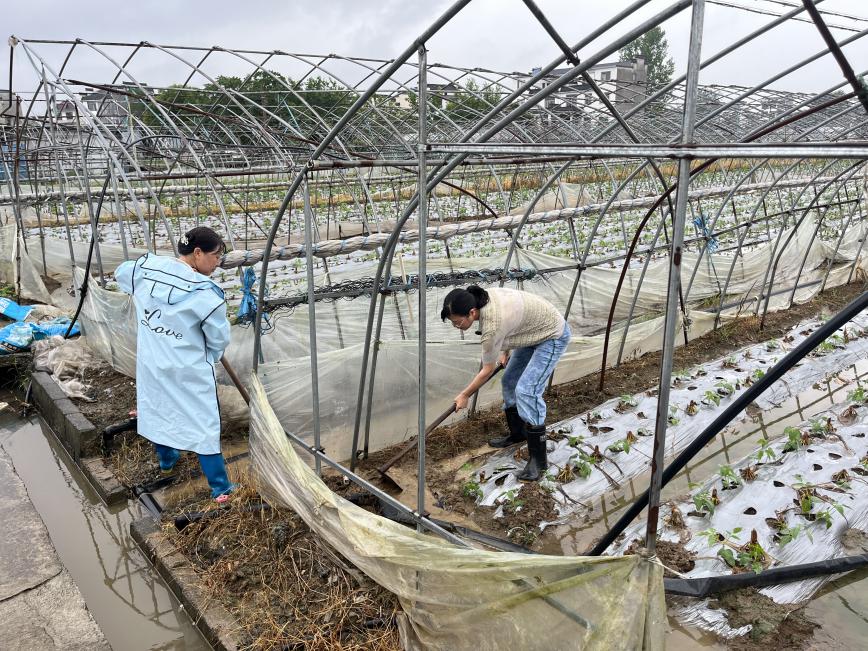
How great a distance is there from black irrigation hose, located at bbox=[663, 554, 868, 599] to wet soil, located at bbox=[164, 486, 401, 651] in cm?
162

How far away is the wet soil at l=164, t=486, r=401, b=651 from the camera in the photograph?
3.11 m

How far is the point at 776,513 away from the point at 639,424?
158 centimetres

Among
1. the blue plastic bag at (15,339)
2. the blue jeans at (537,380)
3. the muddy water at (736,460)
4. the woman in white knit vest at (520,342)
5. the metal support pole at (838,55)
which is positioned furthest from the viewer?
the blue plastic bag at (15,339)

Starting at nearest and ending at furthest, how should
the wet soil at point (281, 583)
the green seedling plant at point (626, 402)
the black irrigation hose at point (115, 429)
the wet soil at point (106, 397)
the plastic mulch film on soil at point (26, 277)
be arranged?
the wet soil at point (281, 583)
the black irrigation hose at point (115, 429)
the wet soil at point (106, 397)
the green seedling plant at point (626, 402)
the plastic mulch film on soil at point (26, 277)

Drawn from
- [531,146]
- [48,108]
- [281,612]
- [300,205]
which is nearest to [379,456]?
[281,612]

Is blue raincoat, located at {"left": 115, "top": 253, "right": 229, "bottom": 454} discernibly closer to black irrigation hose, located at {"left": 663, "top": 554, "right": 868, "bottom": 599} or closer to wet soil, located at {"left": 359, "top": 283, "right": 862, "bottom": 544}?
wet soil, located at {"left": 359, "top": 283, "right": 862, "bottom": 544}

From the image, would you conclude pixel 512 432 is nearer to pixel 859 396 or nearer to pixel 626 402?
pixel 626 402

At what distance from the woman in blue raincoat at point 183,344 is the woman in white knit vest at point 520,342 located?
1592 millimetres

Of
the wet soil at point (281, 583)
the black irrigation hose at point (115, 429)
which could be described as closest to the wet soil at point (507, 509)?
the wet soil at point (281, 583)

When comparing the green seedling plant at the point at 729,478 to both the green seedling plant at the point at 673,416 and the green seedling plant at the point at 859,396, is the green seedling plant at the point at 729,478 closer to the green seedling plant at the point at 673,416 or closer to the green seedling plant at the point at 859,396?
the green seedling plant at the point at 673,416

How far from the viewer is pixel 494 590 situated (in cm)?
247

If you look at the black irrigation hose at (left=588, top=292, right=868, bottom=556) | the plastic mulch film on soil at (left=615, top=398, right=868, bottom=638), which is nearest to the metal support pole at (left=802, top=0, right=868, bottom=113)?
the black irrigation hose at (left=588, top=292, right=868, bottom=556)

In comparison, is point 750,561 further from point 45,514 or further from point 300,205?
point 300,205

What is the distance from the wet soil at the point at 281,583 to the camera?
3113 millimetres
